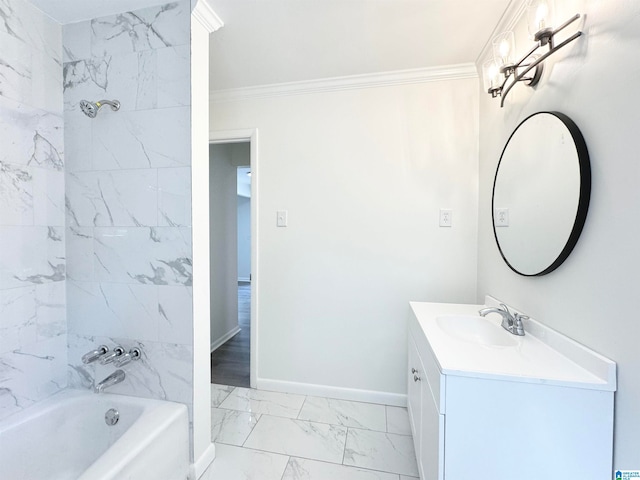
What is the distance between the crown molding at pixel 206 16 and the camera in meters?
1.34

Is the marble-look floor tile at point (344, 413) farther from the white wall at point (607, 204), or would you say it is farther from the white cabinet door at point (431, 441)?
the white wall at point (607, 204)

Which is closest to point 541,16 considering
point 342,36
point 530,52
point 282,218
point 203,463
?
point 530,52

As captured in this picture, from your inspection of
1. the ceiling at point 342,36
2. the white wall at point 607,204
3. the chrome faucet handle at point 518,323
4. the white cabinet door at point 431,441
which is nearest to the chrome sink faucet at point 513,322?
the chrome faucet handle at point 518,323

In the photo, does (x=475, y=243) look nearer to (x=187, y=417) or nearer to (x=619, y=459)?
(x=619, y=459)

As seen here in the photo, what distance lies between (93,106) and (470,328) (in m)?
2.30

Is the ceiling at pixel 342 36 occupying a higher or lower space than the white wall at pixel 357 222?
higher

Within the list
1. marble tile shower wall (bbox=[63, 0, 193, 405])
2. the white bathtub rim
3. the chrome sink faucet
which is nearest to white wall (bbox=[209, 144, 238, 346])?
marble tile shower wall (bbox=[63, 0, 193, 405])

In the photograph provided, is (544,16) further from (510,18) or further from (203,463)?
(203,463)

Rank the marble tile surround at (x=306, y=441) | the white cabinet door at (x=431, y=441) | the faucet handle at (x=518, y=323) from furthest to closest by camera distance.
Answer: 1. the marble tile surround at (x=306, y=441)
2. the faucet handle at (x=518, y=323)
3. the white cabinet door at (x=431, y=441)

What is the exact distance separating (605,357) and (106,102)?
2344mm

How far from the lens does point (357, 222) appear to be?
6.62ft

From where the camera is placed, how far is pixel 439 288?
75.9 inches

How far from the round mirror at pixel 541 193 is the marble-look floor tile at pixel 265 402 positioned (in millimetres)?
1730

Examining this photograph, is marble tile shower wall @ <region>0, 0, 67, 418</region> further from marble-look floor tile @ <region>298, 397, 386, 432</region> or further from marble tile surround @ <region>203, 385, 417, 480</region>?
marble-look floor tile @ <region>298, 397, 386, 432</region>
